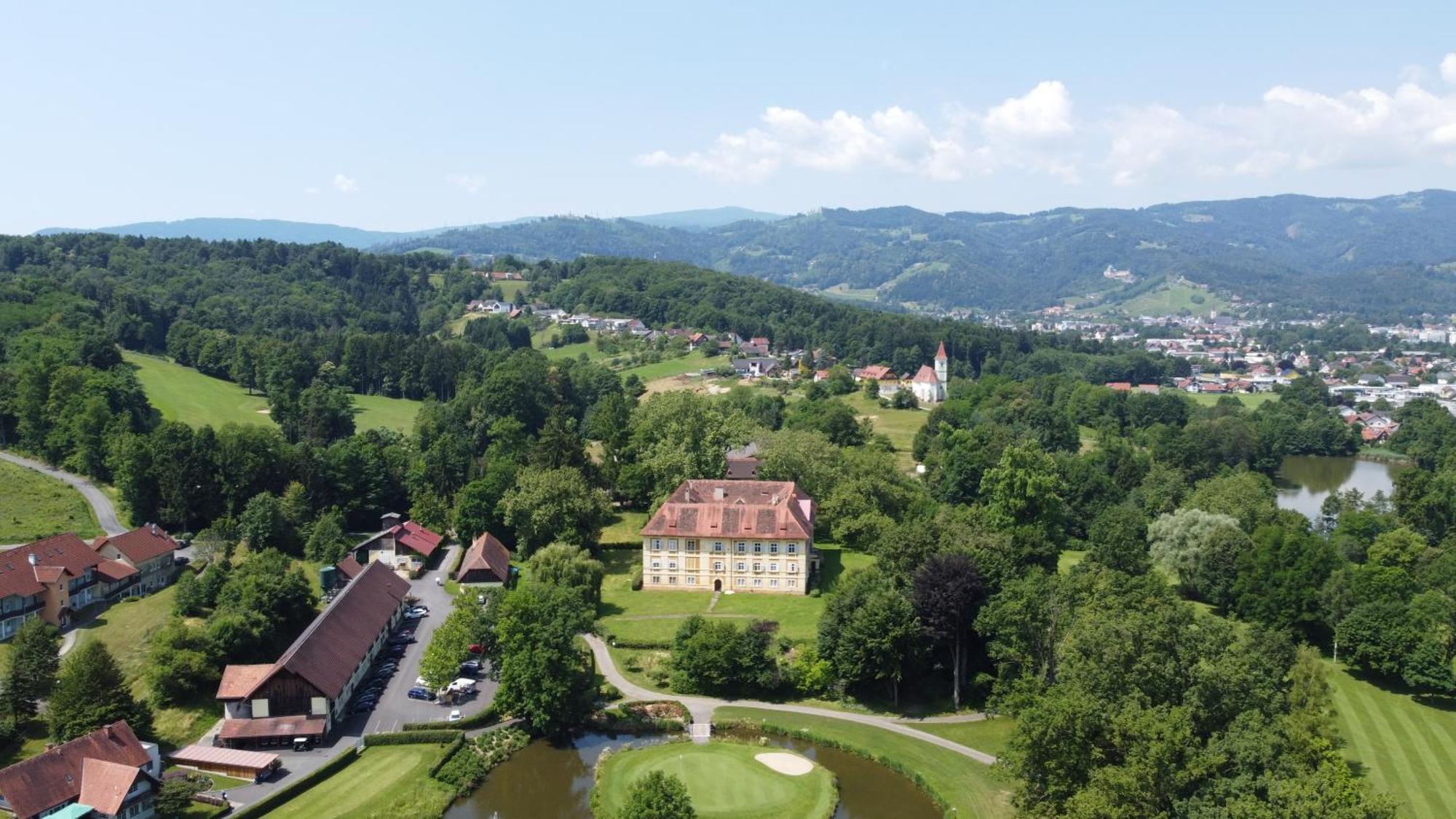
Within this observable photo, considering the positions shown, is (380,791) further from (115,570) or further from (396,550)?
(396,550)

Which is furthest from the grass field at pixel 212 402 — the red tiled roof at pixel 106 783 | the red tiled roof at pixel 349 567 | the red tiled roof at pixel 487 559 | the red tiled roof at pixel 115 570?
the red tiled roof at pixel 106 783

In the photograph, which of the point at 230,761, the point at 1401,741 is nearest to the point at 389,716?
the point at 230,761

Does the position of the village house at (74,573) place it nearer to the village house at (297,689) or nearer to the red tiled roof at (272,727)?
the village house at (297,689)

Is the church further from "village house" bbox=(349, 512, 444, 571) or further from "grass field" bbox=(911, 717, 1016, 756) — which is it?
"grass field" bbox=(911, 717, 1016, 756)

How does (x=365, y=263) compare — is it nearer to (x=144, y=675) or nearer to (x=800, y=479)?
(x=800, y=479)

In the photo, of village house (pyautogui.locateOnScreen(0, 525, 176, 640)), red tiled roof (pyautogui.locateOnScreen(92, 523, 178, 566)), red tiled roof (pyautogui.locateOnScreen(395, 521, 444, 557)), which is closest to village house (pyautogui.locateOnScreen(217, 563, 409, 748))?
village house (pyautogui.locateOnScreen(0, 525, 176, 640))
